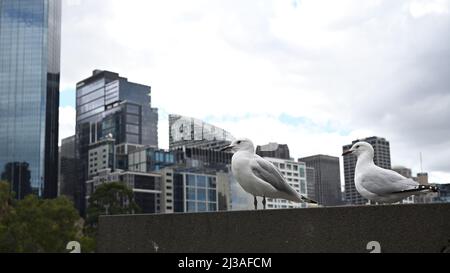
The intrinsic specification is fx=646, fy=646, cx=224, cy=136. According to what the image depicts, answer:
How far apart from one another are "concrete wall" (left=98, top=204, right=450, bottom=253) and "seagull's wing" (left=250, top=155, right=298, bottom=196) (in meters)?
0.89

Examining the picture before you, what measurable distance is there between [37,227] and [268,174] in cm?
3908

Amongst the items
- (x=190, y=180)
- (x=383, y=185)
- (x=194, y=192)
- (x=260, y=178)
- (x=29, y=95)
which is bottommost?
(x=383, y=185)

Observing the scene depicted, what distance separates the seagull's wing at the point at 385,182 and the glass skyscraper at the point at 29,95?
139640 millimetres

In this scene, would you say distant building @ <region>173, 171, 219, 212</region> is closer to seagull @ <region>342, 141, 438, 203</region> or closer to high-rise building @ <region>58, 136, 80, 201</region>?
high-rise building @ <region>58, 136, 80, 201</region>

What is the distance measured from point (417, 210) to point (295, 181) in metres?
176

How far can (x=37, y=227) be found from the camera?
45406mm

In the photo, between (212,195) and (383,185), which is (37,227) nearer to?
(383,185)

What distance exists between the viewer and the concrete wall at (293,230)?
761cm

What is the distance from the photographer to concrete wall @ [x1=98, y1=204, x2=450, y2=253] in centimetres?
761

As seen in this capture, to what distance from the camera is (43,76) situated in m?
150

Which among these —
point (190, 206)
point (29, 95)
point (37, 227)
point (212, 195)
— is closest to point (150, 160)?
point (212, 195)

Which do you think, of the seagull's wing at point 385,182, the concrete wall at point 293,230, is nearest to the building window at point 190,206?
the concrete wall at point 293,230

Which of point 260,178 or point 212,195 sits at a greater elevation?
point 212,195

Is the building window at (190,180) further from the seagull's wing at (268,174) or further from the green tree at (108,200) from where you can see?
the seagull's wing at (268,174)
